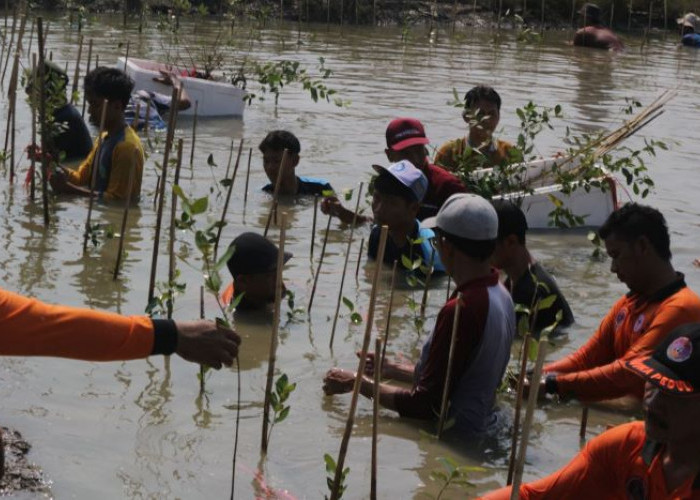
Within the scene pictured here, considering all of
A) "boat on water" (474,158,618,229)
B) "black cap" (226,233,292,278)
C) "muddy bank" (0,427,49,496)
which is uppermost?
"boat on water" (474,158,618,229)

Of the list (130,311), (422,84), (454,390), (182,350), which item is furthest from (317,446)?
(422,84)

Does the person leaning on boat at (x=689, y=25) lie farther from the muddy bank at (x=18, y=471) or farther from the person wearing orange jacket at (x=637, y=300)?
the muddy bank at (x=18, y=471)

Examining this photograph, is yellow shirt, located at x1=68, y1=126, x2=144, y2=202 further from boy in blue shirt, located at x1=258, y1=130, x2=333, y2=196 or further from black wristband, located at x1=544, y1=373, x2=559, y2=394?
black wristband, located at x1=544, y1=373, x2=559, y2=394

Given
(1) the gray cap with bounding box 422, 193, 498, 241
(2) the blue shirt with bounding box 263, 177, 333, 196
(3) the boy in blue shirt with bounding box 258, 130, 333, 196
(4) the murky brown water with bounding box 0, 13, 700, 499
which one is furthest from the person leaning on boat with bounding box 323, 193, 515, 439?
(2) the blue shirt with bounding box 263, 177, 333, 196

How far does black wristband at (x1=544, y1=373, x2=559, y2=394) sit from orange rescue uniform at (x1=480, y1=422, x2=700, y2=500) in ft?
6.89

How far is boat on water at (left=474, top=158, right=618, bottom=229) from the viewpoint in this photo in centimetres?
989

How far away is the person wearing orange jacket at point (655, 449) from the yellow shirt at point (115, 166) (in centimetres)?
585

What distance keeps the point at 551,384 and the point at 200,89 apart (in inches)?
360

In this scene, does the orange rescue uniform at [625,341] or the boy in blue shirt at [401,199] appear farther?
the boy in blue shirt at [401,199]

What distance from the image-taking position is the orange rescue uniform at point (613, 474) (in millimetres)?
3855

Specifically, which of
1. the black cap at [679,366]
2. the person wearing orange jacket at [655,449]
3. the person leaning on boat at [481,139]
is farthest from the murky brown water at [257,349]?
the black cap at [679,366]

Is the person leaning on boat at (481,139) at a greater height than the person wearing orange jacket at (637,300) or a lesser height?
greater

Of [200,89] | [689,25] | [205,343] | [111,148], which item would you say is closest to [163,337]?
[205,343]

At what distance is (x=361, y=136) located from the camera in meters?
14.6
